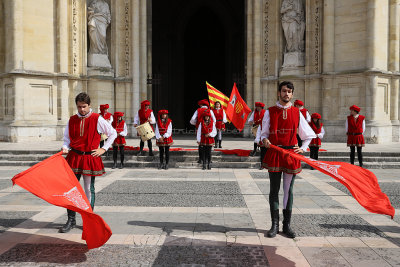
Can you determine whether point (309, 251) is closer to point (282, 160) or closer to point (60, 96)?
point (282, 160)

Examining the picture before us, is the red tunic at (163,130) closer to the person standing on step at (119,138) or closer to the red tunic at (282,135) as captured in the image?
the person standing on step at (119,138)

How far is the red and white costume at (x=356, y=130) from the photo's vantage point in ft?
34.0

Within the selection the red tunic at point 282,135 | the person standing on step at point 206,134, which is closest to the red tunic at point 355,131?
the person standing on step at point 206,134

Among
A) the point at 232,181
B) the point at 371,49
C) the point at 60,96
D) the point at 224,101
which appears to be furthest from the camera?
the point at 60,96

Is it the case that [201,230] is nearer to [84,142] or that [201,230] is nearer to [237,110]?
[84,142]

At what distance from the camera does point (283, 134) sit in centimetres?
488

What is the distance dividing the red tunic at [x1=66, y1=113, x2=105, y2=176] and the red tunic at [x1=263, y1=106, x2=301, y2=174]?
7.49 feet

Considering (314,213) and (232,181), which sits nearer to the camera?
(314,213)

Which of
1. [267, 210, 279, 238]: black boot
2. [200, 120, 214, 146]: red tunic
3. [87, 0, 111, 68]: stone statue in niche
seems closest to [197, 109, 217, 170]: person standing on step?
[200, 120, 214, 146]: red tunic

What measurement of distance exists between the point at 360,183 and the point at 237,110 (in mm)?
7805

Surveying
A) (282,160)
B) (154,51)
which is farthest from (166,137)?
(154,51)

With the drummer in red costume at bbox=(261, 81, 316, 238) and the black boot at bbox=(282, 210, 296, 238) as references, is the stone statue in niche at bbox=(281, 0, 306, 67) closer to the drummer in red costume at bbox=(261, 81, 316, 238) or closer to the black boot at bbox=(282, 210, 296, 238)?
the drummer in red costume at bbox=(261, 81, 316, 238)

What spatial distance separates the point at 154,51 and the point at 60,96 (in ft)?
35.8

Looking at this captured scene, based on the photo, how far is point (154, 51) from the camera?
26.2 m
